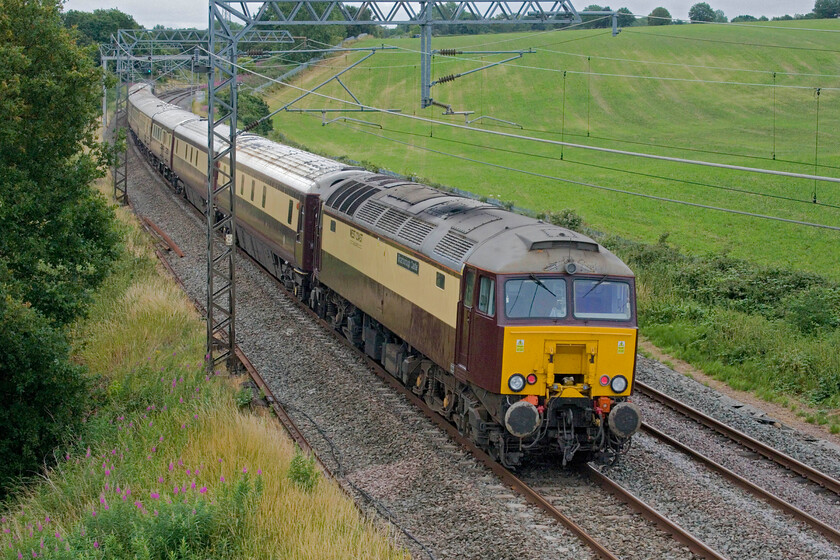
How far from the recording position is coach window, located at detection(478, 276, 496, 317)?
12047 millimetres

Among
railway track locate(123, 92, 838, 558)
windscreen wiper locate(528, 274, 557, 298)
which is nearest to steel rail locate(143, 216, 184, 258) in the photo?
railway track locate(123, 92, 838, 558)

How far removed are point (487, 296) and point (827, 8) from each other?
103 meters

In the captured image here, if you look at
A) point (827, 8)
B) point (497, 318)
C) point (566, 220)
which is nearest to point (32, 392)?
point (497, 318)

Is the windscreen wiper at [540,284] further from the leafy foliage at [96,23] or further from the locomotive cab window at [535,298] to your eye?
the leafy foliage at [96,23]

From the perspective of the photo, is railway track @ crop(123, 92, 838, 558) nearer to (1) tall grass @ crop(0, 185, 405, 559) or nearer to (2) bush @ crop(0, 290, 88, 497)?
(1) tall grass @ crop(0, 185, 405, 559)

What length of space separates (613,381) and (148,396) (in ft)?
26.8

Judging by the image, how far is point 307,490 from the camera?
1114cm

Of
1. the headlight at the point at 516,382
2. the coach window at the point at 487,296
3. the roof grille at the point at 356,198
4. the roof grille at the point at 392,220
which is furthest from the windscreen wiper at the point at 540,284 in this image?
the roof grille at the point at 356,198

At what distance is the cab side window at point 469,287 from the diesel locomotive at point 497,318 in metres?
0.01

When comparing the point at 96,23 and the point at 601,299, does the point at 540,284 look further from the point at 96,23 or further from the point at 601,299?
the point at 96,23

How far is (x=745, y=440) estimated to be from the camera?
1423 centimetres

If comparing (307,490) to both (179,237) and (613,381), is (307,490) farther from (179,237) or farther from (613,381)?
(179,237)

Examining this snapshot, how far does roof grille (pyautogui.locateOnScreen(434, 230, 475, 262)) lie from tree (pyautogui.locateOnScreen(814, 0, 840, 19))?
9711 cm

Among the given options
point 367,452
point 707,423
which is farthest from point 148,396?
point 707,423
